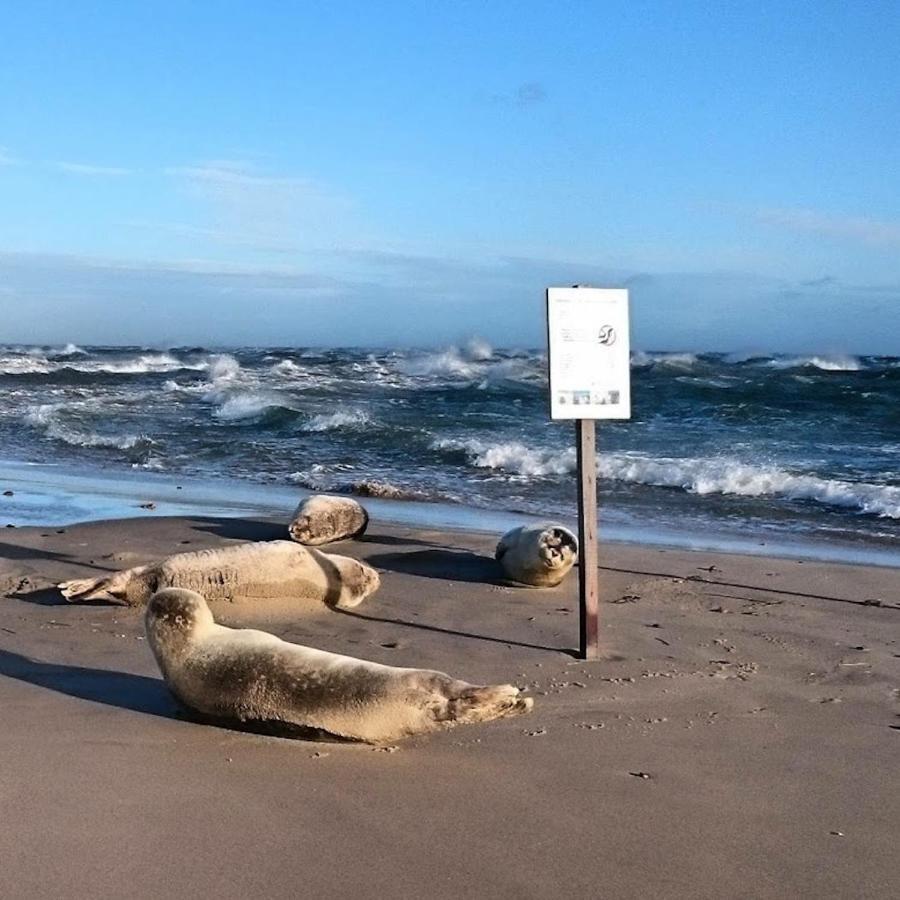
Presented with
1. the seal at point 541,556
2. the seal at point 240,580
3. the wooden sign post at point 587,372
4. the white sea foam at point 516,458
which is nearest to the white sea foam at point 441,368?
the white sea foam at point 516,458

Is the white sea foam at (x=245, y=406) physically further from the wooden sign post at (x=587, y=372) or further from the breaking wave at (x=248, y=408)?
the wooden sign post at (x=587, y=372)

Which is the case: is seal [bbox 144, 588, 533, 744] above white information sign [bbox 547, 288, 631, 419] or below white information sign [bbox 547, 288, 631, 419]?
below

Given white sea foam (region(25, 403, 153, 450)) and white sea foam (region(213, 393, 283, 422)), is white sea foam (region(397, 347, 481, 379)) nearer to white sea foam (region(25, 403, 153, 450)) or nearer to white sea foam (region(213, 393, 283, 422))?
white sea foam (region(213, 393, 283, 422))

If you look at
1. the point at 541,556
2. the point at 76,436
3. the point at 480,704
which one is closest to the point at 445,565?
the point at 541,556

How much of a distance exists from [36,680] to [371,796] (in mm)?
2084

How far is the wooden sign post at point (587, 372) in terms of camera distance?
5699 millimetres

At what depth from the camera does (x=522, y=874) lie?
3285 millimetres

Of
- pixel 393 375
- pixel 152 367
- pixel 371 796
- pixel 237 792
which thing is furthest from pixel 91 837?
pixel 152 367

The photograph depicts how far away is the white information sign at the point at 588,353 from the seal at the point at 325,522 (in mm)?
3704

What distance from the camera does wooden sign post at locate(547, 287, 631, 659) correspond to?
18.7ft

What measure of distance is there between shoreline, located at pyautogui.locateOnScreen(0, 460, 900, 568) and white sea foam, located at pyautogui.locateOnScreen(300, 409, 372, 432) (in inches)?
233

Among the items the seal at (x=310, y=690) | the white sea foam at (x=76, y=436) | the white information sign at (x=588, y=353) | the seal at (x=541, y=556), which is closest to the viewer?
the seal at (x=310, y=690)

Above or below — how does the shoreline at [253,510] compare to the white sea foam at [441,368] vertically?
below

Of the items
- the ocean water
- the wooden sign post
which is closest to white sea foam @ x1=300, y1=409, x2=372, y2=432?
the ocean water
